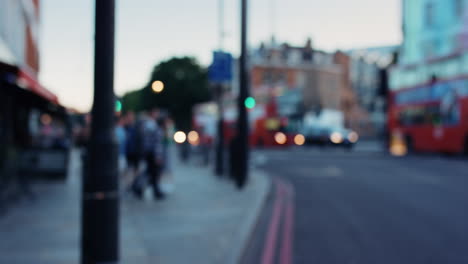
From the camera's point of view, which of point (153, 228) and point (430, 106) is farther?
point (430, 106)

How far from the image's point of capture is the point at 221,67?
496 inches

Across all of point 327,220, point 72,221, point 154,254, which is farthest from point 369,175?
point 154,254

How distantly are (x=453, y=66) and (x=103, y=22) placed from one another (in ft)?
72.9

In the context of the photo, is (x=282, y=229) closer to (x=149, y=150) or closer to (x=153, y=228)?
(x=153, y=228)

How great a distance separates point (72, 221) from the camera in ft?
26.1

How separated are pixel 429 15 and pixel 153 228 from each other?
1914 cm

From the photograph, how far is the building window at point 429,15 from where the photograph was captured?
72.8 ft

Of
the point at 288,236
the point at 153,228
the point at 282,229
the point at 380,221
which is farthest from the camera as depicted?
the point at 380,221

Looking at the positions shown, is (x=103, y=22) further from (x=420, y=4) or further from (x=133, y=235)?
(x=420, y=4)

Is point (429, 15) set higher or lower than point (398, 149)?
higher

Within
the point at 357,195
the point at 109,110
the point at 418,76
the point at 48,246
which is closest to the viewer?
the point at 109,110

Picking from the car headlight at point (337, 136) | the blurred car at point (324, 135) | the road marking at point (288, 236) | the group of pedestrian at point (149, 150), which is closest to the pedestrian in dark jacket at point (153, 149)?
the group of pedestrian at point (149, 150)

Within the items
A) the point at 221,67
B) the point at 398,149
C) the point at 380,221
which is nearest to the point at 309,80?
the point at 398,149

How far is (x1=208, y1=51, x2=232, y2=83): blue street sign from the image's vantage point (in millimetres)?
12415
